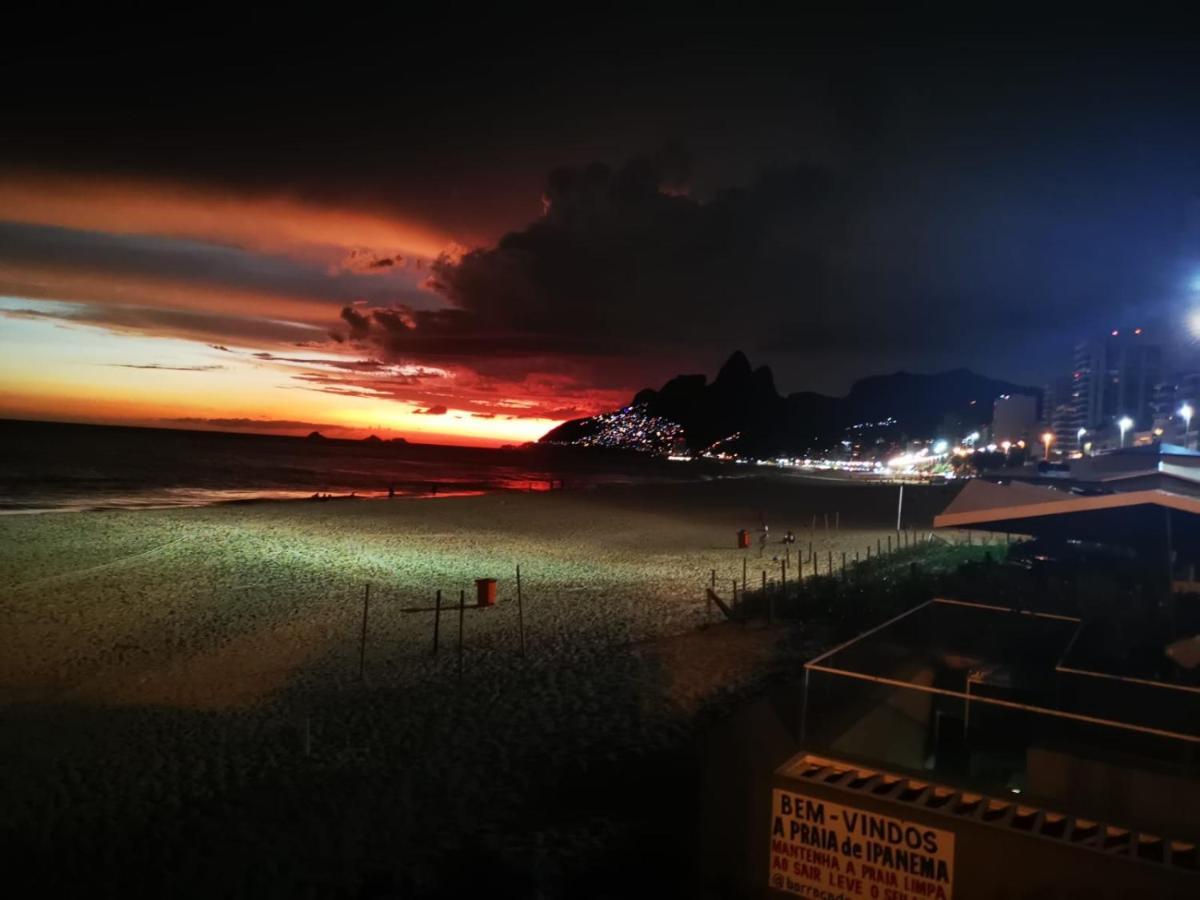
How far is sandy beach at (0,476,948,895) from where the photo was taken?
711 cm

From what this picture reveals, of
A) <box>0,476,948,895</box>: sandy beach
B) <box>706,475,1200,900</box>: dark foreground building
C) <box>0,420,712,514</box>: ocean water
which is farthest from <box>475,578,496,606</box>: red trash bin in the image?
<box>0,420,712,514</box>: ocean water

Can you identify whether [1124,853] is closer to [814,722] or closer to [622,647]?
[814,722]

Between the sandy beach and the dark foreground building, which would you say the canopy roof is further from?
the sandy beach

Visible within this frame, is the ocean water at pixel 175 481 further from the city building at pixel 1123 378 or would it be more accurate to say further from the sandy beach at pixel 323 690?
the city building at pixel 1123 378

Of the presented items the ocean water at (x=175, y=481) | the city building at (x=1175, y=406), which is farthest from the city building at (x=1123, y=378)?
the ocean water at (x=175, y=481)

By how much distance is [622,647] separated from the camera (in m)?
13.2

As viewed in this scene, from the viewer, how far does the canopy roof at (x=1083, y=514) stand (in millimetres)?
8024

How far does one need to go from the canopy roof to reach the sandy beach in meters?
3.85

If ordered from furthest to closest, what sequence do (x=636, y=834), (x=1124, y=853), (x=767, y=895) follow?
(x=636, y=834) → (x=767, y=895) → (x=1124, y=853)

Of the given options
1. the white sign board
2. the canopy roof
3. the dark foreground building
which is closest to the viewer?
the dark foreground building

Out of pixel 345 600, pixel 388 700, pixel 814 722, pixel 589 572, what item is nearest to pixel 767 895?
pixel 814 722

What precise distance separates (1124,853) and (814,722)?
1.51 metres

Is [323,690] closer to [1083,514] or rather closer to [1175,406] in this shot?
[1083,514]

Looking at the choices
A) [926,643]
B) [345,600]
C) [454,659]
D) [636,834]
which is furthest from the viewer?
[345,600]
